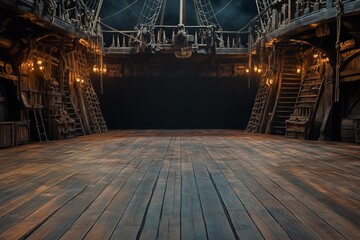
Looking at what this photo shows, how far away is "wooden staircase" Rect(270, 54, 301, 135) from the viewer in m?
14.6

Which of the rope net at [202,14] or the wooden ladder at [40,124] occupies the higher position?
Answer: the rope net at [202,14]

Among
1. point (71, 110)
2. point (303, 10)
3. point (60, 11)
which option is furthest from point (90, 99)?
point (303, 10)

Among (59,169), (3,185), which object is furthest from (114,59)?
(3,185)

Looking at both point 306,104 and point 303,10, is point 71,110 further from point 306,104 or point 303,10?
point 303,10

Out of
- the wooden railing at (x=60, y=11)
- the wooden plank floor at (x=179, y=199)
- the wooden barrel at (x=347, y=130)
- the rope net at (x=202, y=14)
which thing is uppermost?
the rope net at (x=202, y=14)

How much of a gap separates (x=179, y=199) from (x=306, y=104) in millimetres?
10686

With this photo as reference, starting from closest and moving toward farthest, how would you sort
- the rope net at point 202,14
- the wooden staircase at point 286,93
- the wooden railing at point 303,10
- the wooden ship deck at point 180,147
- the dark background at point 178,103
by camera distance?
the wooden ship deck at point 180,147, the wooden railing at point 303,10, the wooden staircase at point 286,93, the rope net at point 202,14, the dark background at point 178,103

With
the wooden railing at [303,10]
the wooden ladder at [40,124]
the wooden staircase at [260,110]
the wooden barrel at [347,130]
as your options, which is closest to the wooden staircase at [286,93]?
the wooden staircase at [260,110]

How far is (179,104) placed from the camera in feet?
69.8

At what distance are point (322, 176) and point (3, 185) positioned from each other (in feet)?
14.5

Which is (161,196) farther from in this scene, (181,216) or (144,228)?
(144,228)

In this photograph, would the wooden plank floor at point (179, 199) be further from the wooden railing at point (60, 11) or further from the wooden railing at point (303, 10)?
the wooden railing at point (303, 10)

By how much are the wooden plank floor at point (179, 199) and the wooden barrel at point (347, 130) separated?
488 cm

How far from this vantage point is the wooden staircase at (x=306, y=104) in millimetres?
12148
